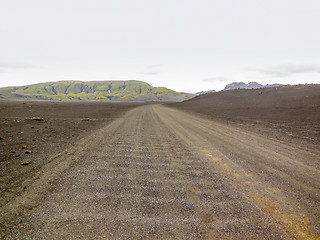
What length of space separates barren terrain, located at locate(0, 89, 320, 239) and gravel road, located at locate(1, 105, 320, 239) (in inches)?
0.7

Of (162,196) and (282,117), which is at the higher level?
(282,117)

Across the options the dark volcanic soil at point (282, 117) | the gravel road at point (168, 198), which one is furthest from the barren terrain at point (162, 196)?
the dark volcanic soil at point (282, 117)

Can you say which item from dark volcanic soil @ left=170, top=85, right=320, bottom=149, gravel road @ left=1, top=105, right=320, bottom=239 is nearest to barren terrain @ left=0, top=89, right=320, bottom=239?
gravel road @ left=1, top=105, right=320, bottom=239

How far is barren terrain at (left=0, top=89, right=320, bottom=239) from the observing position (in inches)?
110

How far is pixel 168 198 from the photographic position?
12.2 ft

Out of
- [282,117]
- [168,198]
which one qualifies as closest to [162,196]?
[168,198]

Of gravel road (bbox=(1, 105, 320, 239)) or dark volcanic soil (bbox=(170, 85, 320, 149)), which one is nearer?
gravel road (bbox=(1, 105, 320, 239))

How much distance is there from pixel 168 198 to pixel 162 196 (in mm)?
148

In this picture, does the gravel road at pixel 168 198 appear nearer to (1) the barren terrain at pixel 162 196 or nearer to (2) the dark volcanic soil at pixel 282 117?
(1) the barren terrain at pixel 162 196

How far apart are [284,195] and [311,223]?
0.93m

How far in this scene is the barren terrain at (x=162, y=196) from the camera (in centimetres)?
280

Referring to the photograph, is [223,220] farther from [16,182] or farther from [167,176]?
[16,182]

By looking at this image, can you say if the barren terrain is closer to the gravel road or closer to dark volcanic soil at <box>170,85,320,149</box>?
the gravel road

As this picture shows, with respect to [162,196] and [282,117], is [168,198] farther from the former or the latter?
[282,117]
